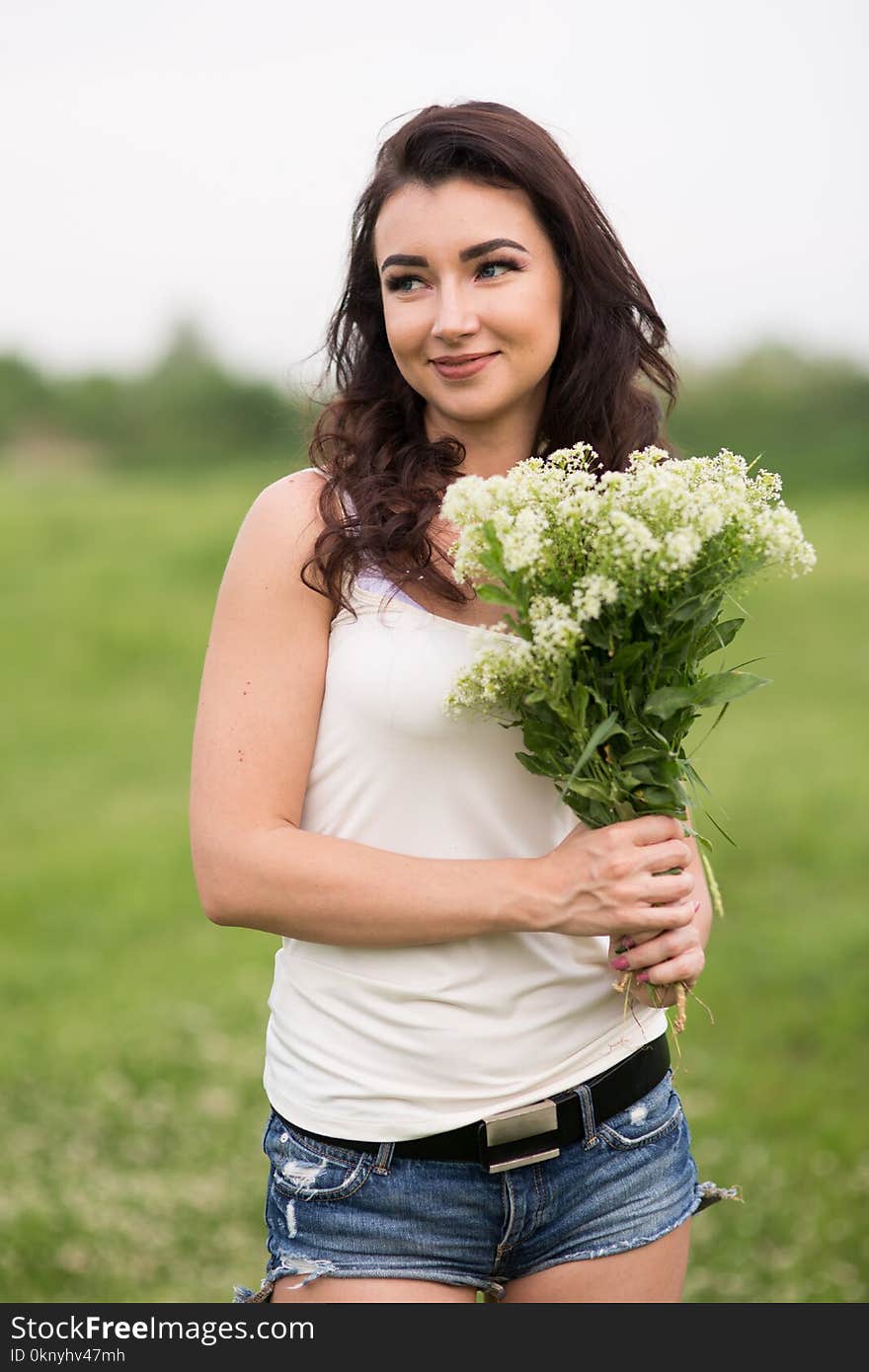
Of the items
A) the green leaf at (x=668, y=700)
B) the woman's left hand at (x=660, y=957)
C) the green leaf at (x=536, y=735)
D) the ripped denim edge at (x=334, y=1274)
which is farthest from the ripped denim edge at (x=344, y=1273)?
the green leaf at (x=668, y=700)

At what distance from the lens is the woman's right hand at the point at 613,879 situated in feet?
8.23

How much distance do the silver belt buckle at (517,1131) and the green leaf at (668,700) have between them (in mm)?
681

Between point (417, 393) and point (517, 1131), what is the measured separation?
4.47 feet

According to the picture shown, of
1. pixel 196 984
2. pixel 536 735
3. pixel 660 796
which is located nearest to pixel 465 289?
pixel 536 735

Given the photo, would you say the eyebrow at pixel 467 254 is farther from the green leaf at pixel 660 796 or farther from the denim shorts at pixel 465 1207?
the denim shorts at pixel 465 1207

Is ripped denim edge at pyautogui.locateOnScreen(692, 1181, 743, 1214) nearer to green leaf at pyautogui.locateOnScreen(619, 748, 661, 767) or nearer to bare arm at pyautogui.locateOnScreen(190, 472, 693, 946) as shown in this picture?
bare arm at pyautogui.locateOnScreen(190, 472, 693, 946)

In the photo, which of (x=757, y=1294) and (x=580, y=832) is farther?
(x=757, y=1294)

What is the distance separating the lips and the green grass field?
2.16m

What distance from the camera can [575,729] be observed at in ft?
8.09

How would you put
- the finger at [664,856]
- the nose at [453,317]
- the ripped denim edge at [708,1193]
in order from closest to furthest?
the finger at [664,856]
the nose at [453,317]
the ripped denim edge at [708,1193]

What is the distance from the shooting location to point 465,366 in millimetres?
2729

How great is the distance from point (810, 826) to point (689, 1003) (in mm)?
2540

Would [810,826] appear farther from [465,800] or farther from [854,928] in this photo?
[465,800]
